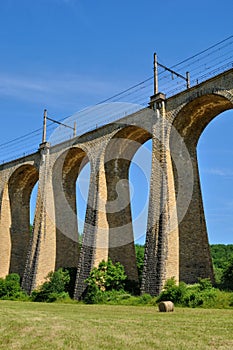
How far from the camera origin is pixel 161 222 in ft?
65.7

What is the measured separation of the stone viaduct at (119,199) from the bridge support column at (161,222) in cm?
5

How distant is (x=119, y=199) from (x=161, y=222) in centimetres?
603

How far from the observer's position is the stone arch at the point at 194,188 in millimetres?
20219

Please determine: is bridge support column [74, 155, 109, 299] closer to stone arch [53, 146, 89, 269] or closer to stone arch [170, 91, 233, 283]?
stone arch [53, 146, 89, 269]

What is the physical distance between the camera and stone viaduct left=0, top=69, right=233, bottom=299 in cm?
2014

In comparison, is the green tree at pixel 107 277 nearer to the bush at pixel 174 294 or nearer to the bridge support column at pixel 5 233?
the bush at pixel 174 294

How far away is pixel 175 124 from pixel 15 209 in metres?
17.6

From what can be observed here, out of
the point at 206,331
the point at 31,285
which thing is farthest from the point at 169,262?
the point at 31,285

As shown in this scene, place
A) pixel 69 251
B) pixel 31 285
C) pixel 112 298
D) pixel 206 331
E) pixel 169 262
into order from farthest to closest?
pixel 69 251 → pixel 31 285 → pixel 112 298 → pixel 169 262 → pixel 206 331

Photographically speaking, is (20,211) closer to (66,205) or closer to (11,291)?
(66,205)

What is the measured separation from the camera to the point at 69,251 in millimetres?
29156

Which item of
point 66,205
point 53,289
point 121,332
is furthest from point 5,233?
point 121,332

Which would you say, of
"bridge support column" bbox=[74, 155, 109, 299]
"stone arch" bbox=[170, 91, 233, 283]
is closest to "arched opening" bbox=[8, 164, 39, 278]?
"bridge support column" bbox=[74, 155, 109, 299]

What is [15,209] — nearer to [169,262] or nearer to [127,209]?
[127,209]
